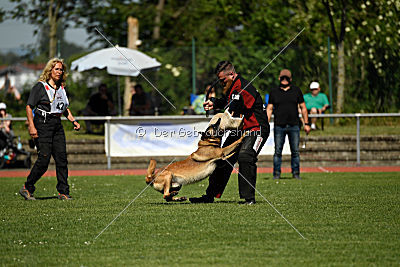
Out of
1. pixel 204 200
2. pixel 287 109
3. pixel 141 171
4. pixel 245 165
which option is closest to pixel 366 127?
pixel 287 109

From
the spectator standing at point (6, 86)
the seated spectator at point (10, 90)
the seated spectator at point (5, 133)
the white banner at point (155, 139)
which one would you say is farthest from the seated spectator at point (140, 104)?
the spectator standing at point (6, 86)

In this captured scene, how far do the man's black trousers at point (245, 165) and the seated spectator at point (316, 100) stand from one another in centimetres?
1140

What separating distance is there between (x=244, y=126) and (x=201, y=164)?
0.82 m

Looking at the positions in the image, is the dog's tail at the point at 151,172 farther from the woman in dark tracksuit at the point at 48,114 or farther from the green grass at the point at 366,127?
the green grass at the point at 366,127

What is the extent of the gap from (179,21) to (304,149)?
20909 mm

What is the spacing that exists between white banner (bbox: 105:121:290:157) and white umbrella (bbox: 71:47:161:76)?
3.77m

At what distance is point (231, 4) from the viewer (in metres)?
32.5

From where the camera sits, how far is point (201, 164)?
9594 mm

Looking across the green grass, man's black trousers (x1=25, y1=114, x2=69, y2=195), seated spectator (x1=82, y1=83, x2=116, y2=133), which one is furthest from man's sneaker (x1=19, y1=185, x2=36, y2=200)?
seated spectator (x1=82, y1=83, x2=116, y2=133)

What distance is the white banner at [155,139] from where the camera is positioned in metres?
18.4

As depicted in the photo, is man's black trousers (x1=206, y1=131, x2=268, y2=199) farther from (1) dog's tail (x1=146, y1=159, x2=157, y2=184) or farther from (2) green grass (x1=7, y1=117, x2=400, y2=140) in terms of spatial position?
(2) green grass (x1=7, y1=117, x2=400, y2=140)

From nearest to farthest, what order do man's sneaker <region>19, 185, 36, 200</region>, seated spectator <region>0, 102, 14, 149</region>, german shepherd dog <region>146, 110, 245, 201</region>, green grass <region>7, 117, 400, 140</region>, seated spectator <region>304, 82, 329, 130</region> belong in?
1. german shepherd dog <region>146, 110, 245, 201</region>
2. man's sneaker <region>19, 185, 36, 200</region>
3. seated spectator <region>0, 102, 14, 149</region>
4. green grass <region>7, 117, 400, 140</region>
5. seated spectator <region>304, 82, 329, 130</region>

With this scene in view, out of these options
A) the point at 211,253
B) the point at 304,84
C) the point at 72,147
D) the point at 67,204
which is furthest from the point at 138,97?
the point at 211,253

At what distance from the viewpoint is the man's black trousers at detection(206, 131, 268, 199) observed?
9.76m
